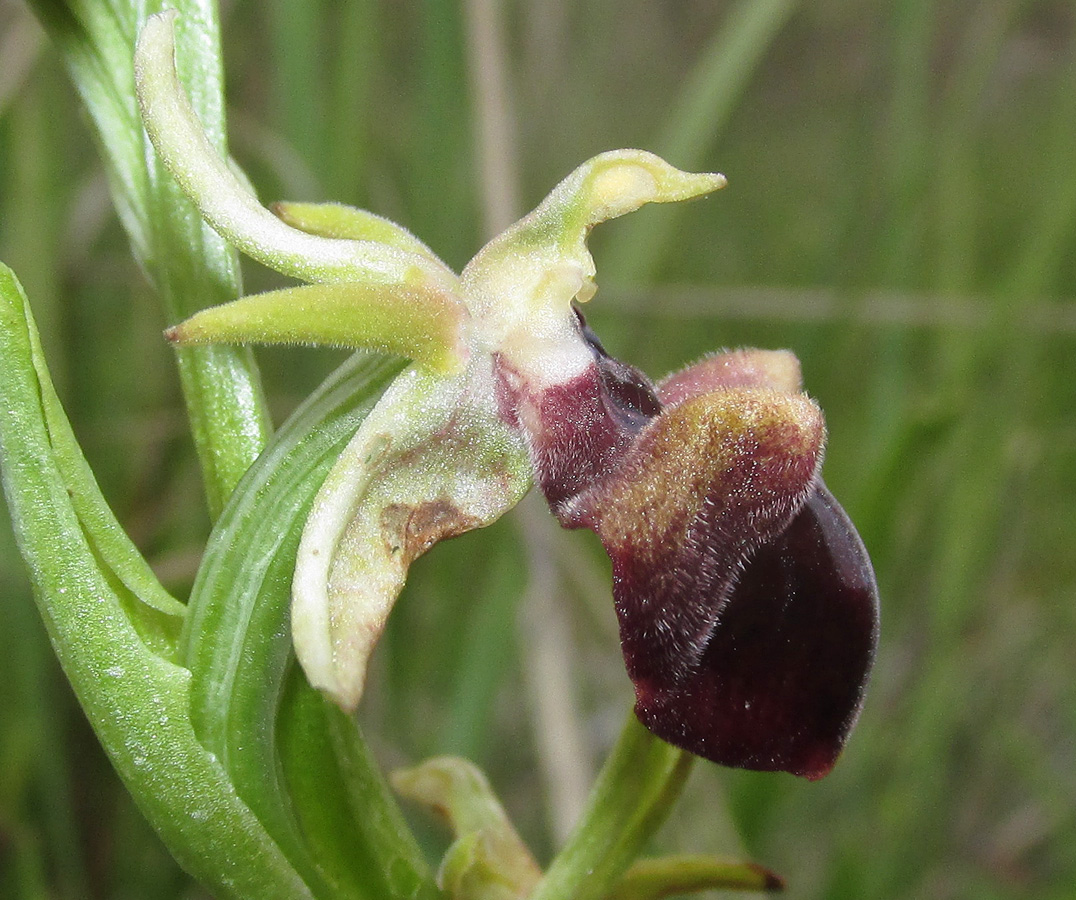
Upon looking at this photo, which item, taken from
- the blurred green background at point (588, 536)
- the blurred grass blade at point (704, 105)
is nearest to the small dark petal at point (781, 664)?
the blurred green background at point (588, 536)

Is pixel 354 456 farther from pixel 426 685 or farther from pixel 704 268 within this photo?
pixel 704 268

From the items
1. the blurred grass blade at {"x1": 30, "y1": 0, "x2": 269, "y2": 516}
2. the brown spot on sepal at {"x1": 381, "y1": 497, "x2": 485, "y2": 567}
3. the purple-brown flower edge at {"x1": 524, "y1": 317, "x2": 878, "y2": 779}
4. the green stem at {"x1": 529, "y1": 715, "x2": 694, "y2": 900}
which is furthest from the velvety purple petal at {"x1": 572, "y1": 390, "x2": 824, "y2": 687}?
the blurred grass blade at {"x1": 30, "y1": 0, "x2": 269, "y2": 516}

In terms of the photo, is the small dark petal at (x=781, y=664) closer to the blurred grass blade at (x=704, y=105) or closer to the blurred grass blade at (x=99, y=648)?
the blurred grass blade at (x=99, y=648)

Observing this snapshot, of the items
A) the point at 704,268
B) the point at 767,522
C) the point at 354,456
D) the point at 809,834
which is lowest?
the point at 809,834

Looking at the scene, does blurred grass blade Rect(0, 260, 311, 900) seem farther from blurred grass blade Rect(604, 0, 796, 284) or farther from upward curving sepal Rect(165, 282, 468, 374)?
blurred grass blade Rect(604, 0, 796, 284)

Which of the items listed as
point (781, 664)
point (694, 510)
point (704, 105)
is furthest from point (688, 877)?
point (704, 105)

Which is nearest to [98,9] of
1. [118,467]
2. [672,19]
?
[118,467]

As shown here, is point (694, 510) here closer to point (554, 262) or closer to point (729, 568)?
point (729, 568)
